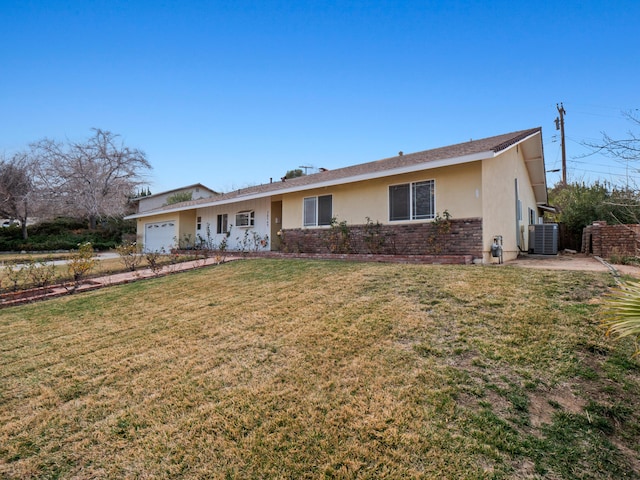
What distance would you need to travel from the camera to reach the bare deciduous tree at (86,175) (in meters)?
31.6

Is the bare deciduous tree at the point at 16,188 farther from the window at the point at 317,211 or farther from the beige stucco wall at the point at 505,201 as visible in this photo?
the beige stucco wall at the point at 505,201

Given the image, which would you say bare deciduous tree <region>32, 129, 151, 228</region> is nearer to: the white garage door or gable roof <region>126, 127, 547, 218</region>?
the white garage door

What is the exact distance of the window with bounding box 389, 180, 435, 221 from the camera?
1031 cm

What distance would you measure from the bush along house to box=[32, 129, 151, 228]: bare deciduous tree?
22169 millimetres

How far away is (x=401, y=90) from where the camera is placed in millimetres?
13445

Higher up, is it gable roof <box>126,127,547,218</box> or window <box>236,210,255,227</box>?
gable roof <box>126,127,547,218</box>

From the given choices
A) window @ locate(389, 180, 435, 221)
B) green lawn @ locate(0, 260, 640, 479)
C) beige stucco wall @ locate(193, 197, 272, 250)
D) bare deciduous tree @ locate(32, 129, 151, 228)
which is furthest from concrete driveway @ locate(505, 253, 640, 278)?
bare deciduous tree @ locate(32, 129, 151, 228)

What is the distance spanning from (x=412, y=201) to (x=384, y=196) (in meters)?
1.02

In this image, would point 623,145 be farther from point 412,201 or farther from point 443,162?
point 412,201

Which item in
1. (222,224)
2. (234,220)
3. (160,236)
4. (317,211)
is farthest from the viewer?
(160,236)

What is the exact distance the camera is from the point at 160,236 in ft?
75.5

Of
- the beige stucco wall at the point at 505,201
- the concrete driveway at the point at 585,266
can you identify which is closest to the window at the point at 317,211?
the beige stucco wall at the point at 505,201

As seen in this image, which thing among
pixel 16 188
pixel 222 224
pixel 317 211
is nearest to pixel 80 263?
pixel 317 211

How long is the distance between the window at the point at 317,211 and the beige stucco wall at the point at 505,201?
18.0 ft
